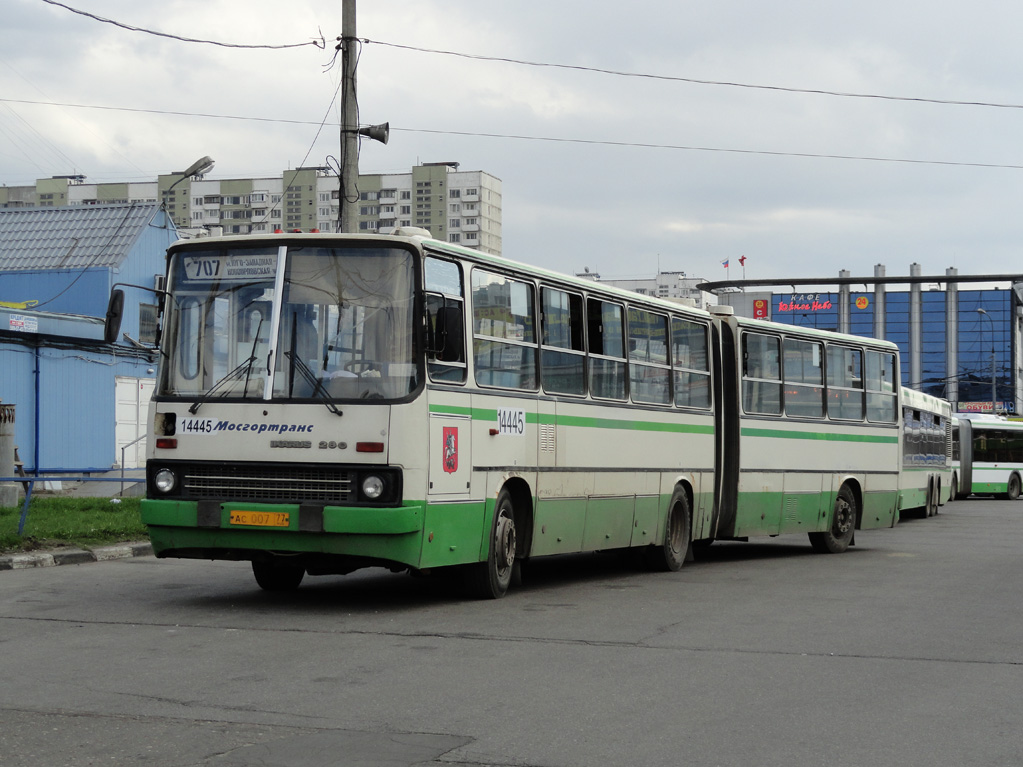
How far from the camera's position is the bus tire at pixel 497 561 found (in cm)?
1221

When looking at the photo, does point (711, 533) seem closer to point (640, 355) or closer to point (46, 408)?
point (640, 355)

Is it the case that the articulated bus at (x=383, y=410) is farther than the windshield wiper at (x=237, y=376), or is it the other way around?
the windshield wiper at (x=237, y=376)

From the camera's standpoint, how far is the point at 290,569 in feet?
42.4

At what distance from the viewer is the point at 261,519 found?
10938 millimetres

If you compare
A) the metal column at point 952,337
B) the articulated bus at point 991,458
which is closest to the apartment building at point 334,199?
the metal column at point 952,337

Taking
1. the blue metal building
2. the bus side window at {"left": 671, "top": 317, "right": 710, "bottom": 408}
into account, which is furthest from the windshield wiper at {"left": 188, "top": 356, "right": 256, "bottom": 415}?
the blue metal building

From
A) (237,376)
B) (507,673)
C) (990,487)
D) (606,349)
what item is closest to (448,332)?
(237,376)

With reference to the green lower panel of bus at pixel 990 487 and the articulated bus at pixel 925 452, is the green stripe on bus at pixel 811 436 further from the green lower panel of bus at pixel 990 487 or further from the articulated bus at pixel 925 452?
the green lower panel of bus at pixel 990 487

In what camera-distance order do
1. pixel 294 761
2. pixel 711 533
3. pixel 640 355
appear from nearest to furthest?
1. pixel 294 761
2. pixel 640 355
3. pixel 711 533

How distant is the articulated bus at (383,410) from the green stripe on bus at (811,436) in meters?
3.61

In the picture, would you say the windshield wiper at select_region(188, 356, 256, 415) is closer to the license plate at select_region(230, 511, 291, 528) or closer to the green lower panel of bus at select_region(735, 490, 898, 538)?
the license plate at select_region(230, 511, 291, 528)

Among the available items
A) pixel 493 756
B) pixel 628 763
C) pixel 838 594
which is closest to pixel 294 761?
pixel 493 756

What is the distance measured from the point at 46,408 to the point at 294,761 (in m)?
27.8

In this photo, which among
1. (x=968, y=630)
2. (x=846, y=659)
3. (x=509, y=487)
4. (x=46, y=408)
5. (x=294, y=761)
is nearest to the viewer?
(x=294, y=761)
